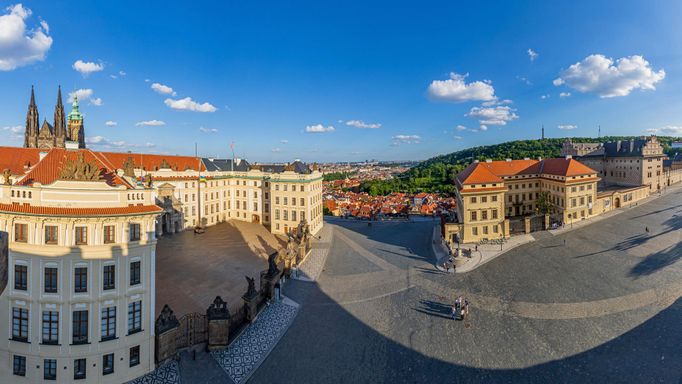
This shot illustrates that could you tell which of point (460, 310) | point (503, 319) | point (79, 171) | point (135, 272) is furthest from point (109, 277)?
point (503, 319)

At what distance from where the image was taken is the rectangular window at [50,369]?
14.4 m

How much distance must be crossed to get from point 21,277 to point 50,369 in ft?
14.1

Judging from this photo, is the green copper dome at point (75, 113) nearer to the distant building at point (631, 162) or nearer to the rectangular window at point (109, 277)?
the rectangular window at point (109, 277)

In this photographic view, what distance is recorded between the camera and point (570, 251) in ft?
97.9

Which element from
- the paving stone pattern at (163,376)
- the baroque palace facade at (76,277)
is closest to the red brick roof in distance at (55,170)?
the baroque palace facade at (76,277)

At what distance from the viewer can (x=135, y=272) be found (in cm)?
1549

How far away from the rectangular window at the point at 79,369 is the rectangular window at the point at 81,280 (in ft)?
10.4

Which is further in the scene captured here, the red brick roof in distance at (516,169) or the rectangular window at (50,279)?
the red brick roof in distance at (516,169)

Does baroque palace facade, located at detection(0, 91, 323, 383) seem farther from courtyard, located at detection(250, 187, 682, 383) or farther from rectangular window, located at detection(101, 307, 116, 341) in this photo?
courtyard, located at detection(250, 187, 682, 383)

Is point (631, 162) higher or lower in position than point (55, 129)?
lower

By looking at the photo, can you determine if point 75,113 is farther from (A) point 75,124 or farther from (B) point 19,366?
(B) point 19,366

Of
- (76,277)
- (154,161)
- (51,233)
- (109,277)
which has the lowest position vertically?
(109,277)

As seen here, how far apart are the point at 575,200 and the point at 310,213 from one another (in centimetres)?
3243

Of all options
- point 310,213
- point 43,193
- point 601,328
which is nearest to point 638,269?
point 601,328
